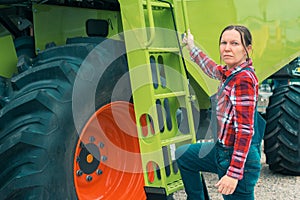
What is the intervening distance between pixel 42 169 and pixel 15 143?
222mm

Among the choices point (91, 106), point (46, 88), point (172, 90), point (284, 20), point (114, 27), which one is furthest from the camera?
point (284, 20)

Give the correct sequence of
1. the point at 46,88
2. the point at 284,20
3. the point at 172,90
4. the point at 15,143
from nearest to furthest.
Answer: the point at 15,143
the point at 46,88
the point at 172,90
the point at 284,20

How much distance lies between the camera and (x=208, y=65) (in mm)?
3287

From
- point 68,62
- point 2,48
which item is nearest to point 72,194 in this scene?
point 68,62

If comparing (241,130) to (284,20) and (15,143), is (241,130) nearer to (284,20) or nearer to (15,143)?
(15,143)

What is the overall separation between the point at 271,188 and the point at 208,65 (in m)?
2.37

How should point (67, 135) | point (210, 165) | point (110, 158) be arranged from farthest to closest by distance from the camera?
point (110, 158) → point (210, 165) → point (67, 135)

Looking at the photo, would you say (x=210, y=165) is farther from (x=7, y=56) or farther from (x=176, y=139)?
(x=7, y=56)

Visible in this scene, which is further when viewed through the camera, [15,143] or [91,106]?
[91,106]

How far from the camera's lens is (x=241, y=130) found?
2.67 m

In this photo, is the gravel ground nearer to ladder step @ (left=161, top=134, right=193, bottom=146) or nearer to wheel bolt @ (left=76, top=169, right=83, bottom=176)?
ladder step @ (left=161, top=134, right=193, bottom=146)

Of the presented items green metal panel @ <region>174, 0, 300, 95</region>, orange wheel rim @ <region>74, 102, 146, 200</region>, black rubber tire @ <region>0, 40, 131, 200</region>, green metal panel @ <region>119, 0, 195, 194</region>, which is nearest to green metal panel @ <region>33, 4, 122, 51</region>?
green metal panel @ <region>119, 0, 195, 194</region>

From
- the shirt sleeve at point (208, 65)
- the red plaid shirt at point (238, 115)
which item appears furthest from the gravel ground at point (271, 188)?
the red plaid shirt at point (238, 115)

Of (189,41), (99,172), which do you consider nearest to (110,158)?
(99,172)
